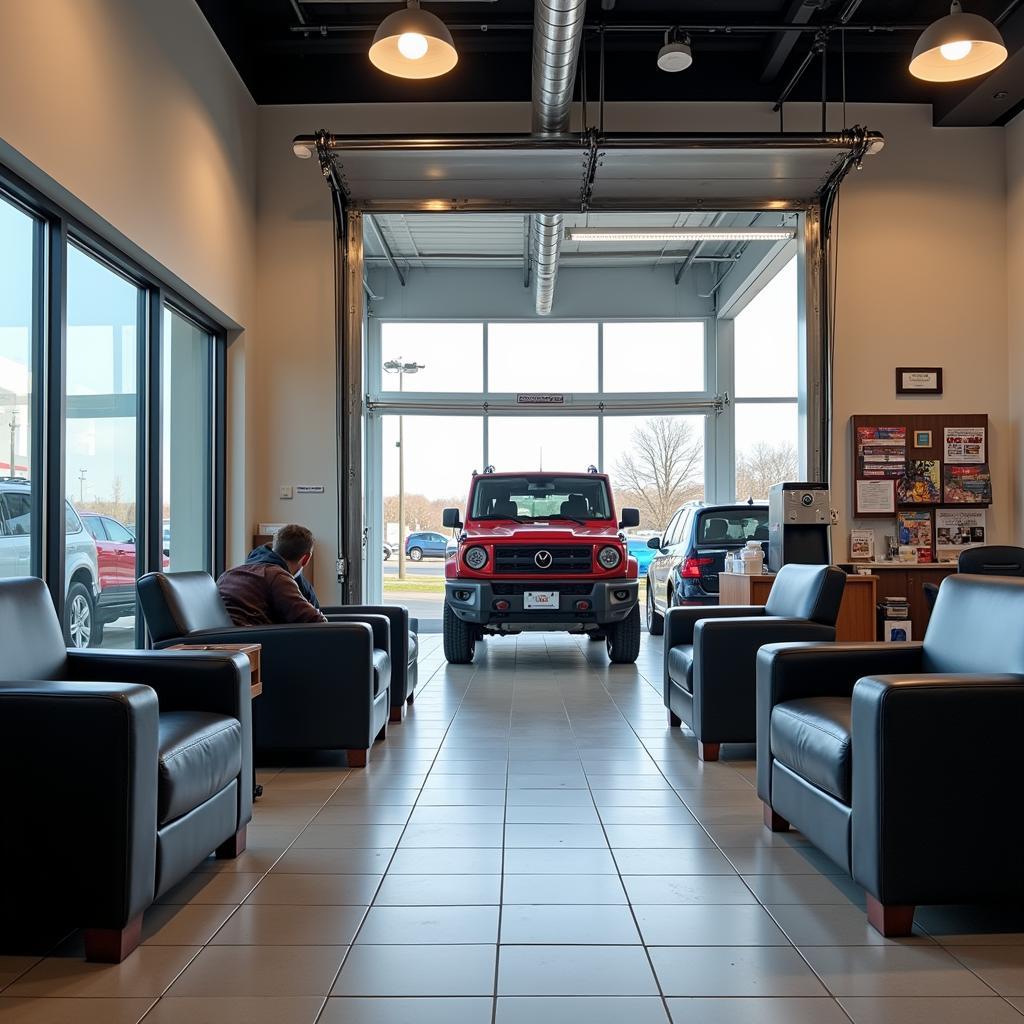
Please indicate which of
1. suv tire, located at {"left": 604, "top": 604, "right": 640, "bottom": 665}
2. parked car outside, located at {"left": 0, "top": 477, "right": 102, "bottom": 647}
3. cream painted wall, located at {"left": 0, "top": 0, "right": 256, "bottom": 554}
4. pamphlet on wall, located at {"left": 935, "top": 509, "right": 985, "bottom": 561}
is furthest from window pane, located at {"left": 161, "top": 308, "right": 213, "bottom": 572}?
pamphlet on wall, located at {"left": 935, "top": 509, "right": 985, "bottom": 561}

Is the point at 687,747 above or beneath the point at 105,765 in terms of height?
beneath

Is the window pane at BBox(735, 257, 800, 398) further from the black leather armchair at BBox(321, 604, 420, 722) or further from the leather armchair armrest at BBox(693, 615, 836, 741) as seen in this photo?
the leather armchair armrest at BBox(693, 615, 836, 741)

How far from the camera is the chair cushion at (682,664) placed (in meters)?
4.61

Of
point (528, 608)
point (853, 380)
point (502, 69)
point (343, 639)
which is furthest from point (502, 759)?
point (502, 69)

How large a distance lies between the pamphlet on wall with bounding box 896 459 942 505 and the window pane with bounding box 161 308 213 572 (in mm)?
5037

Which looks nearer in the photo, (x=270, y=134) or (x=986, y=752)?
(x=986, y=752)

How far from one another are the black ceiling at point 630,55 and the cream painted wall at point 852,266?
0.41 feet

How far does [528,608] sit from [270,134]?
4.11 meters

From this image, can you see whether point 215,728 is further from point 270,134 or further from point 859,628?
point 270,134

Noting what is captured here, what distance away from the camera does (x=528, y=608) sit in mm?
7289

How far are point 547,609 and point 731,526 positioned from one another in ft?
6.66

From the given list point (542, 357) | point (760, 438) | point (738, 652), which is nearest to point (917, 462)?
point (738, 652)

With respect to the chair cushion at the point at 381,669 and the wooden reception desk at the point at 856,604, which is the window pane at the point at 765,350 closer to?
the wooden reception desk at the point at 856,604

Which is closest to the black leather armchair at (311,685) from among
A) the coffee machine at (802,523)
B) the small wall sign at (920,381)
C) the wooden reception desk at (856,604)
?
the wooden reception desk at (856,604)
